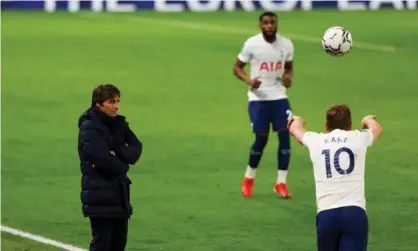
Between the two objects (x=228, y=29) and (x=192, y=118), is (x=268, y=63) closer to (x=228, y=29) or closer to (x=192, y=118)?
(x=192, y=118)

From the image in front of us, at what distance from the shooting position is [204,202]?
1620 centimetres

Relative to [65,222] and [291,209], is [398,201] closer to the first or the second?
[291,209]

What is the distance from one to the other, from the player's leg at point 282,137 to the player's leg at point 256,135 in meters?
0.15

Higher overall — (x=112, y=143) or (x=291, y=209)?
(x=112, y=143)

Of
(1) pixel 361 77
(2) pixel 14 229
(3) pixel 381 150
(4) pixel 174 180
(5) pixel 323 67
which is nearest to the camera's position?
(2) pixel 14 229

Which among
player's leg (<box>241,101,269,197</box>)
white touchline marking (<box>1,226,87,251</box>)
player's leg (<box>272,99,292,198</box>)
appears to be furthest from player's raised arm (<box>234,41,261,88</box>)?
white touchline marking (<box>1,226,87,251</box>)

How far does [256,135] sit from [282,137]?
0.38m

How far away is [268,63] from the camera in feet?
53.7

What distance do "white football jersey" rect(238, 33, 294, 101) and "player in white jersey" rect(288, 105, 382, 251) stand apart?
5.53m

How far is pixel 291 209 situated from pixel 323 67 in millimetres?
14733

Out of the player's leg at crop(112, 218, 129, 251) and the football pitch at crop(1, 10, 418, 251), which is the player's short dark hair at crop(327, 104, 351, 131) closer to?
the player's leg at crop(112, 218, 129, 251)

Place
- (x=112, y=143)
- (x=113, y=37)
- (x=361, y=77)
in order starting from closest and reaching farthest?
(x=112, y=143) < (x=361, y=77) < (x=113, y=37)

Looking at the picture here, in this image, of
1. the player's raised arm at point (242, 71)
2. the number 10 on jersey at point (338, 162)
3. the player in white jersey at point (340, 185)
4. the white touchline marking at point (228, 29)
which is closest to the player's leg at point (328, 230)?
the player in white jersey at point (340, 185)

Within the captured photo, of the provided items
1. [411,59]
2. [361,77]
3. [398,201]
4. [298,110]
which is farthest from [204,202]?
[411,59]
